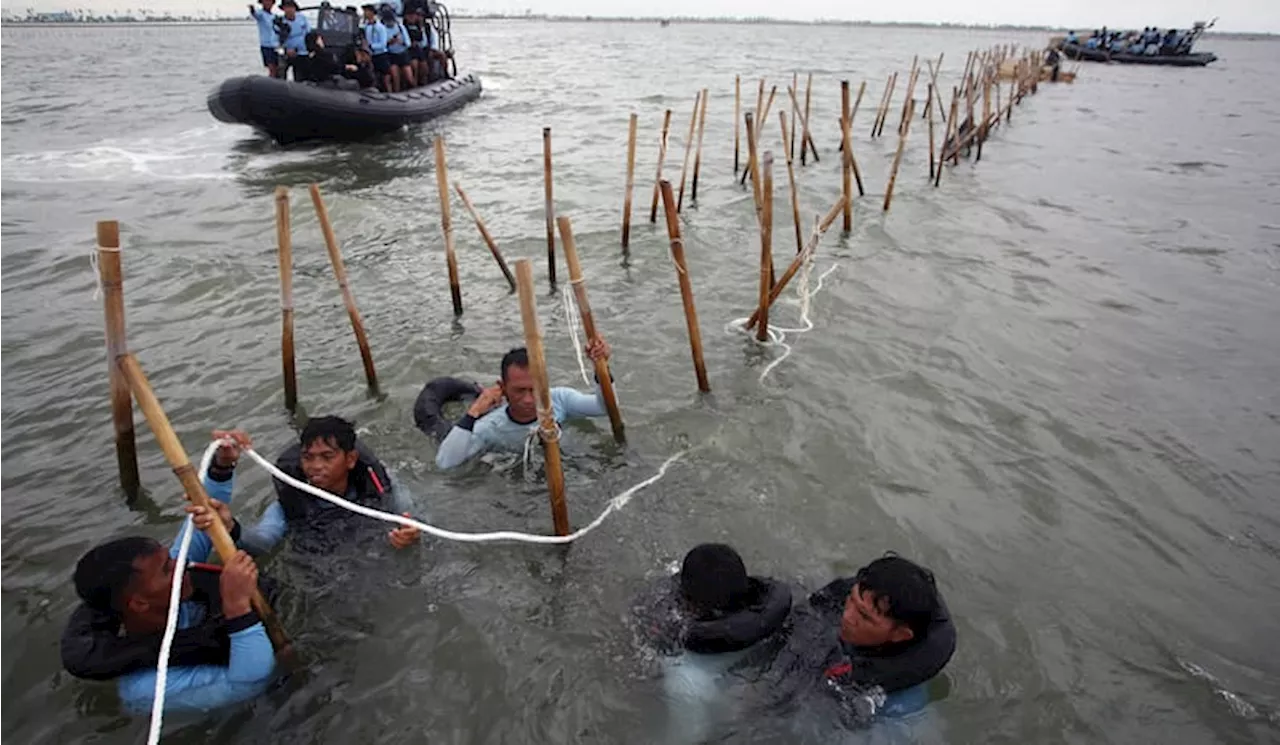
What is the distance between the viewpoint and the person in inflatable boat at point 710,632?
12.5ft

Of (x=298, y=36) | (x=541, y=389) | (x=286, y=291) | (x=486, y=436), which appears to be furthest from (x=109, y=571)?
(x=298, y=36)

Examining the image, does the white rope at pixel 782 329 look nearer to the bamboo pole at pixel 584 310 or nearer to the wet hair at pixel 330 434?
the bamboo pole at pixel 584 310

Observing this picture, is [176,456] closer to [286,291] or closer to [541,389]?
[541,389]

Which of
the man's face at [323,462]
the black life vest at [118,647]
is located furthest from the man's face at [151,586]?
the man's face at [323,462]

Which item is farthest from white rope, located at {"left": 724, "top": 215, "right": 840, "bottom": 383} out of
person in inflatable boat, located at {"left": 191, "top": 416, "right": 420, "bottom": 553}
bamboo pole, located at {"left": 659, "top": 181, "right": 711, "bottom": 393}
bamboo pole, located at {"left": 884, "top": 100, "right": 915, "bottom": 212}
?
bamboo pole, located at {"left": 884, "top": 100, "right": 915, "bottom": 212}

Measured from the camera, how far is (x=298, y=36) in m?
19.0

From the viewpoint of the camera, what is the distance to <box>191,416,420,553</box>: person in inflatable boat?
4.63 meters

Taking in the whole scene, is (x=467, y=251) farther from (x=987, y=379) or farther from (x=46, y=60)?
(x=46, y=60)

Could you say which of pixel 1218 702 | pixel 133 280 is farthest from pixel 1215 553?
pixel 133 280

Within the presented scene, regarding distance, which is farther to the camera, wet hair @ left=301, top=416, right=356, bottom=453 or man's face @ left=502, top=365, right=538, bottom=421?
man's face @ left=502, top=365, right=538, bottom=421

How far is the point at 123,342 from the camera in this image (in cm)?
442

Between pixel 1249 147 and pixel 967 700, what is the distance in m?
27.6

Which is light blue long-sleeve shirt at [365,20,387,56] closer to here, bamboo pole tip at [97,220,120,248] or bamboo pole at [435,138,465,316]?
bamboo pole at [435,138,465,316]

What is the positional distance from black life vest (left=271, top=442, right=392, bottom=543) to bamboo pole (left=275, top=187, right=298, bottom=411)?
175cm
